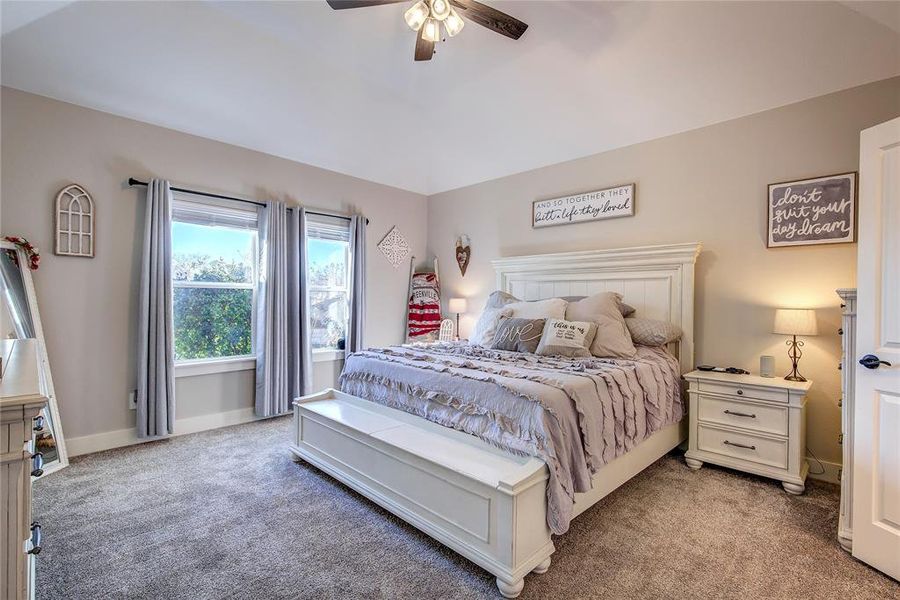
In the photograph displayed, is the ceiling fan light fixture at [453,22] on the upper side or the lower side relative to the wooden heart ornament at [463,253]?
upper

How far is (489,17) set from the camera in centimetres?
212

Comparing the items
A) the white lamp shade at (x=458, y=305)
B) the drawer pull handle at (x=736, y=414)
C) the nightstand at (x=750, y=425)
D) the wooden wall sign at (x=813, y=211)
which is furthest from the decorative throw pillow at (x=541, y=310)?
the wooden wall sign at (x=813, y=211)

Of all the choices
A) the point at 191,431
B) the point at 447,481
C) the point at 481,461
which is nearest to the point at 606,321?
the point at 481,461

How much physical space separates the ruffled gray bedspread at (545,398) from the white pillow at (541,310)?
0.47 metres

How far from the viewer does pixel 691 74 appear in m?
2.87

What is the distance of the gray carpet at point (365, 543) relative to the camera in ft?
5.54

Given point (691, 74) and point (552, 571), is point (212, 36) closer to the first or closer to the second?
point (691, 74)

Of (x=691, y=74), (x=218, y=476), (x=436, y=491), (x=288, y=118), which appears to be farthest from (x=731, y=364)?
(x=288, y=118)

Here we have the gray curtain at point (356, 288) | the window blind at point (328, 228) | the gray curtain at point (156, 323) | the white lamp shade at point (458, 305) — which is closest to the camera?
the gray curtain at point (156, 323)

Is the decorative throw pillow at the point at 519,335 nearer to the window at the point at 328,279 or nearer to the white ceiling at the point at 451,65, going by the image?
the white ceiling at the point at 451,65

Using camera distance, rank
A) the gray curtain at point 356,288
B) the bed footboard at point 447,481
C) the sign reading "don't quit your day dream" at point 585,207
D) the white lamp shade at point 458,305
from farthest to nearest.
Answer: the white lamp shade at point 458,305 → the gray curtain at point 356,288 → the sign reading "don't quit your day dream" at point 585,207 → the bed footboard at point 447,481

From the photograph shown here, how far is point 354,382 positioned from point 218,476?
1045 millimetres

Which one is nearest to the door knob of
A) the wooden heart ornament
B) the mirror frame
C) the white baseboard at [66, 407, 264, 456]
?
the wooden heart ornament

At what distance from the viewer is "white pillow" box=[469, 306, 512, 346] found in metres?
3.47
